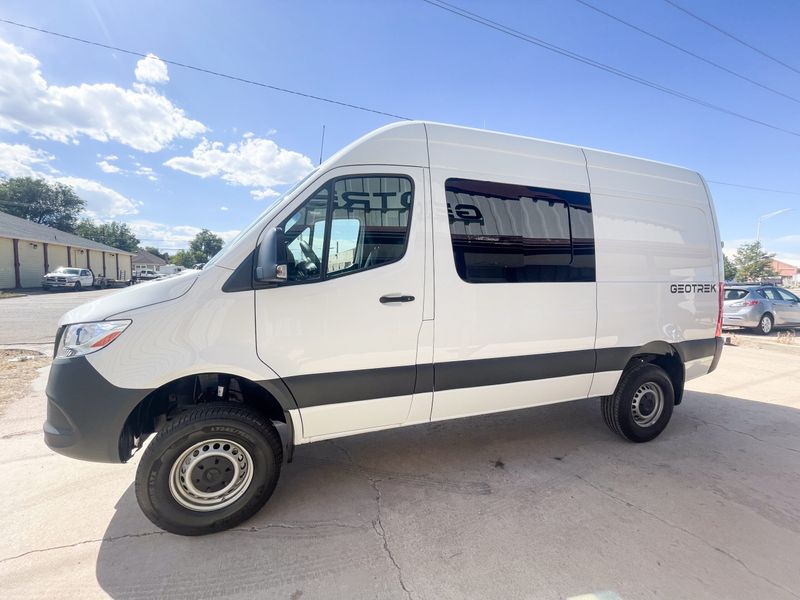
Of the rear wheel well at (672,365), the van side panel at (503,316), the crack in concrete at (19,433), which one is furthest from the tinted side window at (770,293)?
the crack in concrete at (19,433)

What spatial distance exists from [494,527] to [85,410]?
8.76 feet

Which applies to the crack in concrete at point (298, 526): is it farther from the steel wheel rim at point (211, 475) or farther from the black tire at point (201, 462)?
the steel wheel rim at point (211, 475)

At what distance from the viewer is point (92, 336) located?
7.80 ft

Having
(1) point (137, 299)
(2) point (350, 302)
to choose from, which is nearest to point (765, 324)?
(2) point (350, 302)

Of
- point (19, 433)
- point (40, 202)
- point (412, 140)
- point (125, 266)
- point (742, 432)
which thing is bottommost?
point (742, 432)

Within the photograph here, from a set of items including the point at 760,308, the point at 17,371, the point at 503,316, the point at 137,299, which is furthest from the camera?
the point at 760,308

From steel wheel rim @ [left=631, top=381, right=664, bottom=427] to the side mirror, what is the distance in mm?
3608

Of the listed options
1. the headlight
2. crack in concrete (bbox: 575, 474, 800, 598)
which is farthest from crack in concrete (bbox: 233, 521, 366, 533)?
crack in concrete (bbox: 575, 474, 800, 598)

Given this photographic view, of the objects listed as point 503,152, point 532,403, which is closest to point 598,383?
point 532,403

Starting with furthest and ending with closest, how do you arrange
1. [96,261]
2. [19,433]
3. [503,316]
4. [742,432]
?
[96,261] < [742,432] < [19,433] < [503,316]

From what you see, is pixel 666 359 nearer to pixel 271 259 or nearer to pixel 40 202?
pixel 271 259

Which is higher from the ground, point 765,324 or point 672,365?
point 672,365

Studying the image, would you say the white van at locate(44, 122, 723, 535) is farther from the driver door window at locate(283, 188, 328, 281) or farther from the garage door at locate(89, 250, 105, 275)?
the garage door at locate(89, 250, 105, 275)

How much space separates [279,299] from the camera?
8.43 feet
